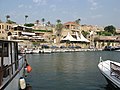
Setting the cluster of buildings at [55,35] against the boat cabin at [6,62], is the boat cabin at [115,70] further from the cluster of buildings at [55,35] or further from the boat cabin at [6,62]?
the cluster of buildings at [55,35]

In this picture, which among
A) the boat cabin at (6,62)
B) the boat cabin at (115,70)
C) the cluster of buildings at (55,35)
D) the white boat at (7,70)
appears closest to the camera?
the white boat at (7,70)

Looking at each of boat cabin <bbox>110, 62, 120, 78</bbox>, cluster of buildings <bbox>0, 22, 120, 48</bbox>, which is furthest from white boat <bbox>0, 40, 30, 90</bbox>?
cluster of buildings <bbox>0, 22, 120, 48</bbox>

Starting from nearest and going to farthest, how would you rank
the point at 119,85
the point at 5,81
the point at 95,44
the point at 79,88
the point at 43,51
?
the point at 5,81 → the point at 119,85 → the point at 79,88 → the point at 43,51 → the point at 95,44

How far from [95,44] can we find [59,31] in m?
28.0

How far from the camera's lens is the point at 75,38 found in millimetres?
126125

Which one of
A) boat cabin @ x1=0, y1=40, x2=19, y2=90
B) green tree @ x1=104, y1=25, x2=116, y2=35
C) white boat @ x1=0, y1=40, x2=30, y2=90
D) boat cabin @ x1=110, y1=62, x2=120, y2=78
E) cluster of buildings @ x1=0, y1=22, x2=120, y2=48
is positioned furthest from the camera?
green tree @ x1=104, y1=25, x2=116, y2=35

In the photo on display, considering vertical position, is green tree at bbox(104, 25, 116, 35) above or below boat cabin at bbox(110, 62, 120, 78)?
→ above

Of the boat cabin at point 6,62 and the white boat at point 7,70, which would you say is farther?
the boat cabin at point 6,62

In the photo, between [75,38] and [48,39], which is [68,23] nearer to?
[75,38]

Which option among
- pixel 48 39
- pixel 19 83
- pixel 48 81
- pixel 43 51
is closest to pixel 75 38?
pixel 48 39

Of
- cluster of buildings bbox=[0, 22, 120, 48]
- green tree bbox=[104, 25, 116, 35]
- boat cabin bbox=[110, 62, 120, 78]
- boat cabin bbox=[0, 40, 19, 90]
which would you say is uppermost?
green tree bbox=[104, 25, 116, 35]

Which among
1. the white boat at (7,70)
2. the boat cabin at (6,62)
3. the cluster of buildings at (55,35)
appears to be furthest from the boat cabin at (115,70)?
the cluster of buildings at (55,35)

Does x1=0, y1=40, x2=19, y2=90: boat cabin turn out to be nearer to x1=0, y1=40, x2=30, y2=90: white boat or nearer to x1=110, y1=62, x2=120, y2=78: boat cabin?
x1=0, y1=40, x2=30, y2=90: white boat

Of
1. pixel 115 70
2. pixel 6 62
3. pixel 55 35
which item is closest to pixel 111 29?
pixel 55 35
